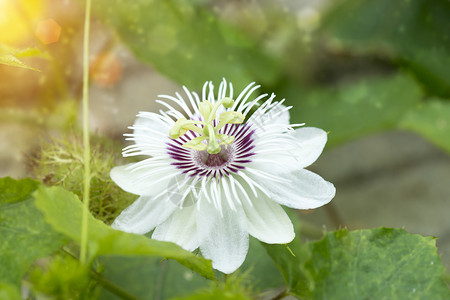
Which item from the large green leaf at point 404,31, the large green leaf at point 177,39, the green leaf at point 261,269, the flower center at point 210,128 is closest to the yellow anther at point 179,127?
the flower center at point 210,128

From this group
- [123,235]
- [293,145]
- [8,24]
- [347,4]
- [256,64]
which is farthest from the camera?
[347,4]

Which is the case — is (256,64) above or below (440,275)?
above

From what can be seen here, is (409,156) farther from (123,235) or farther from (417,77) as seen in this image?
(123,235)

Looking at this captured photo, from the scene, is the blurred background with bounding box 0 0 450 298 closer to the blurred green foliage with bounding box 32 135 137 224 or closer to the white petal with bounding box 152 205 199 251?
the blurred green foliage with bounding box 32 135 137 224

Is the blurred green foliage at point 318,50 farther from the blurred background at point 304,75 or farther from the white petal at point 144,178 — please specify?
the white petal at point 144,178

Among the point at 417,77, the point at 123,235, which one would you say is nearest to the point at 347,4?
the point at 417,77

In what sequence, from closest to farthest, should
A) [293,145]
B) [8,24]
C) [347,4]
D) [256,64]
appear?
[293,145], [8,24], [256,64], [347,4]

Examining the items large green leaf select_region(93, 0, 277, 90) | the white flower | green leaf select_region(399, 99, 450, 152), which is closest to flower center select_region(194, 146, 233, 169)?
the white flower
